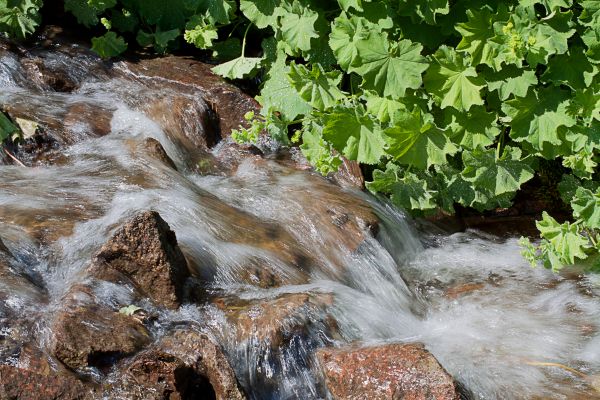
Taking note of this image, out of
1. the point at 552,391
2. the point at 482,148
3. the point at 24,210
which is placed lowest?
the point at 552,391

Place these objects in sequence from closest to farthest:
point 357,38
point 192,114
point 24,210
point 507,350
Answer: point 507,350
point 24,210
point 357,38
point 192,114

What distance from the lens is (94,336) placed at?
127 inches

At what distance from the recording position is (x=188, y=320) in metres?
3.56

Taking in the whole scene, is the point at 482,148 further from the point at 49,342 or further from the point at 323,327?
the point at 49,342

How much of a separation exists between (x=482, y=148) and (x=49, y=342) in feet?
8.55

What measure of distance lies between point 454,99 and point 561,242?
931 mm

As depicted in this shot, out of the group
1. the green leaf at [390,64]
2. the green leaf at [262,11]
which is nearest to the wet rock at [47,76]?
the green leaf at [262,11]

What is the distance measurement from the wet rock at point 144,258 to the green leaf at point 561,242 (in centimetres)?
194

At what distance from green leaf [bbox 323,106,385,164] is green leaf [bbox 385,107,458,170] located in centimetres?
9

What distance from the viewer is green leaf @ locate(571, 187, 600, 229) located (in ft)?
14.6

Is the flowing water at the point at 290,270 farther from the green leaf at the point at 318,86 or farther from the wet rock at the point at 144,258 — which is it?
the green leaf at the point at 318,86

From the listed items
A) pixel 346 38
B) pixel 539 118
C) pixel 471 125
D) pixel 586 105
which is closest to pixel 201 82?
pixel 346 38

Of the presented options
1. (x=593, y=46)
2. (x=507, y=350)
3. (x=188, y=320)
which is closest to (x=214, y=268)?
(x=188, y=320)

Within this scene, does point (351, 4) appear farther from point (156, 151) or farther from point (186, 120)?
point (186, 120)
